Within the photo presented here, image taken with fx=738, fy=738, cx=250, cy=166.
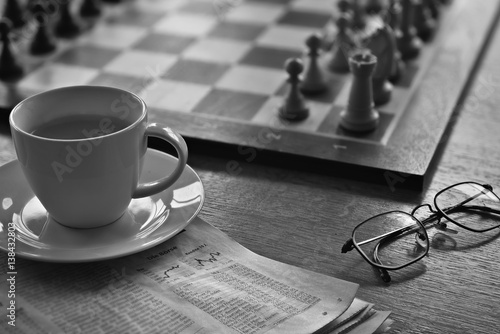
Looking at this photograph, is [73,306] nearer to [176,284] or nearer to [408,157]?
[176,284]

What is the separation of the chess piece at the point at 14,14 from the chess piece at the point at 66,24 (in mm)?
89

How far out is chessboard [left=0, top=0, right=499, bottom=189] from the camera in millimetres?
1068

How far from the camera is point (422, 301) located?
2.52ft

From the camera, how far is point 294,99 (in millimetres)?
1185

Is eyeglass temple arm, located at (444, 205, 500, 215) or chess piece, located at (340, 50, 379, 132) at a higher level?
chess piece, located at (340, 50, 379, 132)

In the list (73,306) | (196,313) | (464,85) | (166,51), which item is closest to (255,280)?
(196,313)

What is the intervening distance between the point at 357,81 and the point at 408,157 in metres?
0.16

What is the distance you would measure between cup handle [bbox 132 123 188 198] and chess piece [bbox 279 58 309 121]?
1.22 ft

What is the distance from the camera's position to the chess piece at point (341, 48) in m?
1.38

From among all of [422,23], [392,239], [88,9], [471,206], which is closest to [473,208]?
[471,206]

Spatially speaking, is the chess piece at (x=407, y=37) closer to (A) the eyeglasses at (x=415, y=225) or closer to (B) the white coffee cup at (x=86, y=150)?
(A) the eyeglasses at (x=415, y=225)

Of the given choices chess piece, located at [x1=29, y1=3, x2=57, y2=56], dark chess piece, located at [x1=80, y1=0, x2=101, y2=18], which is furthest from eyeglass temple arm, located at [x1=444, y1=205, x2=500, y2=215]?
dark chess piece, located at [x1=80, y1=0, x2=101, y2=18]

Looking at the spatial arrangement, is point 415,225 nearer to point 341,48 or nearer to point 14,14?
point 341,48

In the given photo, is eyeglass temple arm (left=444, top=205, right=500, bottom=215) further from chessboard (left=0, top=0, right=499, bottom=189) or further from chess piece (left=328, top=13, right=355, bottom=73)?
chess piece (left=328, top=13, right=355, bottom=73)
